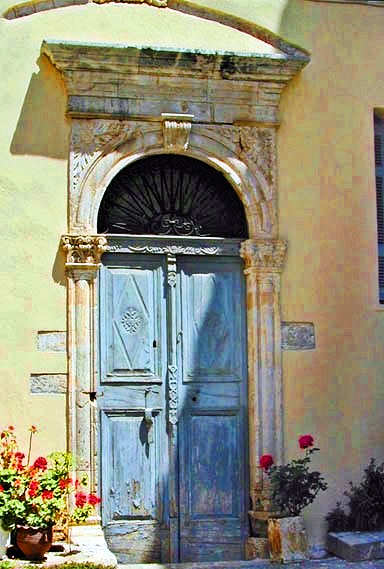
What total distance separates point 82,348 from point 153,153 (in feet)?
5.25

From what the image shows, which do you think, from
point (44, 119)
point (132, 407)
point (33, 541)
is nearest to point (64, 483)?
point (33, 541)

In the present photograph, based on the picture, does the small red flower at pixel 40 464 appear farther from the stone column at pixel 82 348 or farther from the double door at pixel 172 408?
the double door at pixel 172 408

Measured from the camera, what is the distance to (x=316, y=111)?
8.44 meters

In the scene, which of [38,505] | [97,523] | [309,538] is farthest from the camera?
[309,538]

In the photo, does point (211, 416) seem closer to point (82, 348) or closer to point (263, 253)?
point (82, 348)

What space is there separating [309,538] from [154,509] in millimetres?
1217

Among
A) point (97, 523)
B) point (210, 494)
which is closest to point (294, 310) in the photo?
point (210, 494)

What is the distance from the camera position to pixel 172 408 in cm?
802

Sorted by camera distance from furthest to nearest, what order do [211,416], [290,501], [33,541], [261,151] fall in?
[261,151] < [211,416] < [290,501] < [33,541]

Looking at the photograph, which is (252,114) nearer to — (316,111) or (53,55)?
(316,111)

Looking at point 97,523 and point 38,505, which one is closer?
point 38,505

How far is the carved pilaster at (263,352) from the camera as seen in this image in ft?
26.5

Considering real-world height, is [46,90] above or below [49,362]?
above

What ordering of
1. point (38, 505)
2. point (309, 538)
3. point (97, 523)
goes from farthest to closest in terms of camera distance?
point (309, 538) < point (97, 523) < point (38, 505)
